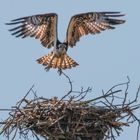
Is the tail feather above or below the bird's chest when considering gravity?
below

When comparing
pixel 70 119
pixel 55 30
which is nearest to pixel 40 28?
pixel 55 30

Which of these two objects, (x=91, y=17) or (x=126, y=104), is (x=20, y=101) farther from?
(x=91, y=17)

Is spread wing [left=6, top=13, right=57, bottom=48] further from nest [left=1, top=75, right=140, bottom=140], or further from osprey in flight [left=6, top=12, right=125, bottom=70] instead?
nest [left=1, top=75, right=140, bottom=140]

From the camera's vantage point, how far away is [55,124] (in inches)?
454

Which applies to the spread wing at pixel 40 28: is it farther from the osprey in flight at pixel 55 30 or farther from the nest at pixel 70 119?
the nest at pixel 70 119

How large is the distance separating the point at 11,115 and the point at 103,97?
1023 millimetres

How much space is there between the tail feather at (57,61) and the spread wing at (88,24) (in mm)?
246

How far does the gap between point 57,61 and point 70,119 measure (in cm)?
313

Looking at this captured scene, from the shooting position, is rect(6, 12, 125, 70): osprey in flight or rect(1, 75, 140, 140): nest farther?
rect(6, 12, 125, 70): osprey in flight

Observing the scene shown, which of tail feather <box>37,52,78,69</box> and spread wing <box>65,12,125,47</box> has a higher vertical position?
spread wing <box>65,12,125,47</box>

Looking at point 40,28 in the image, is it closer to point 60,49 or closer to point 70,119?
point 60,49

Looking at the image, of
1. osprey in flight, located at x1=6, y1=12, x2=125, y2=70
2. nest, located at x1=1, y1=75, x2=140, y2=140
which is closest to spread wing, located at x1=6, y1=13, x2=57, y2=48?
osprey in flight, located at x1=6, y1=12, x2=125, y2=70

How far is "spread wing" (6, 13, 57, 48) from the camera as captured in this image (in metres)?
14.6

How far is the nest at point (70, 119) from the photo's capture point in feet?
37.7
